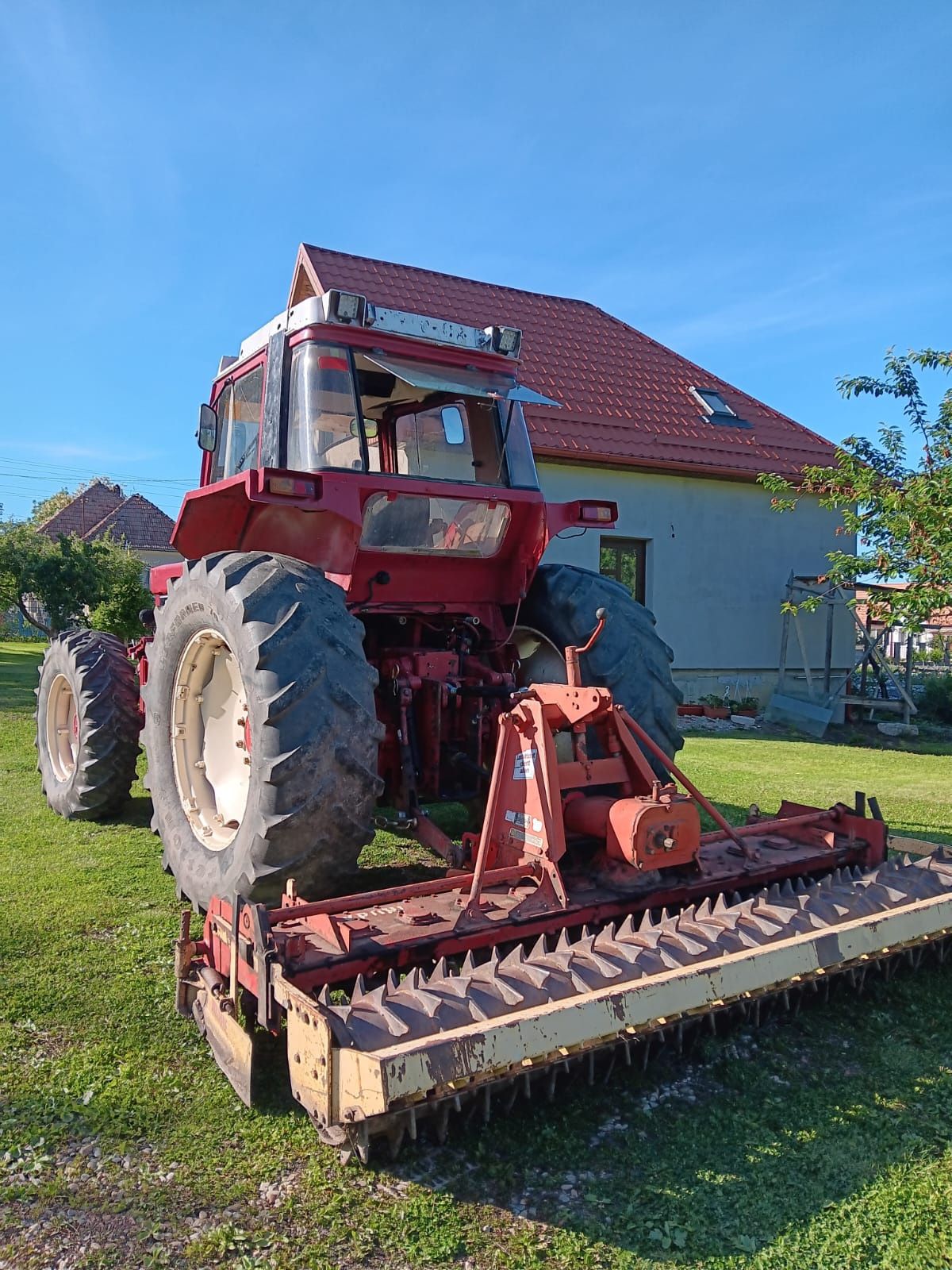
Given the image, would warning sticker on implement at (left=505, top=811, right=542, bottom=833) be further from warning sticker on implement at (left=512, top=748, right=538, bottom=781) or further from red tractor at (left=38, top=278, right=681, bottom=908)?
red tractor at (left=38, top=278, right=681, bottom=908)

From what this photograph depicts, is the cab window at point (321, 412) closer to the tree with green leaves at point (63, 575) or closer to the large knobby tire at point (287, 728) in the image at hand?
the large knobby tire at point (287, 728)

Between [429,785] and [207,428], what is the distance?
2.06m

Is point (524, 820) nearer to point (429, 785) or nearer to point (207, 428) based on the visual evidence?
point (429, 785)

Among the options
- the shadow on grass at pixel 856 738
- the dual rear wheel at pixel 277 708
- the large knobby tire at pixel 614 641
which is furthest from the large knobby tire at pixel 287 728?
the shadow on grass at pixel 856 738

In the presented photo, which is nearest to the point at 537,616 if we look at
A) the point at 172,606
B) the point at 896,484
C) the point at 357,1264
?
the point at 172,606

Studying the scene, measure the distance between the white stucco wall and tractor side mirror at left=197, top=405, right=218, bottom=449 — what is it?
759 centimetres

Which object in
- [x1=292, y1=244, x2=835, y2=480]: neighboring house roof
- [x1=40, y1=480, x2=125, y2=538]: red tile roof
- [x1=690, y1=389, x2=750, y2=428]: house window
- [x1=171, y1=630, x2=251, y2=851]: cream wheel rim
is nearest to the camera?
[x1=171, y1=630, x2=251, y2=851]: cream wheel rim

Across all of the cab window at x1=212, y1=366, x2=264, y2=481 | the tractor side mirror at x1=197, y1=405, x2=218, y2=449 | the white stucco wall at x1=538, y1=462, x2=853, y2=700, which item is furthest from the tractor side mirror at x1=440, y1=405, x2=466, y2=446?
the white stucco wall at x1=538, y1=462, x2=853, y2=700

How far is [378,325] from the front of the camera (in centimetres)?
382

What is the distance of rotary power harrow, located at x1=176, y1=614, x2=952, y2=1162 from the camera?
2.06m

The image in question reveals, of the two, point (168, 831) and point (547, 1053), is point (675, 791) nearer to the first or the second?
point (547, 1053)

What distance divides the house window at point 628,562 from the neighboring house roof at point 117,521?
22645 millimetres

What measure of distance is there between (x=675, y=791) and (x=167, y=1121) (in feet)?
5.63

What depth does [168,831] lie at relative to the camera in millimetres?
3604
